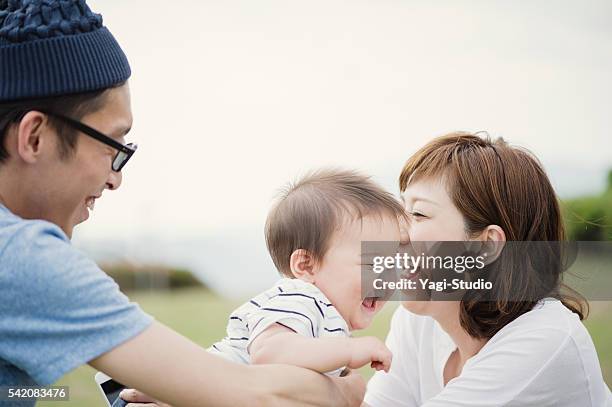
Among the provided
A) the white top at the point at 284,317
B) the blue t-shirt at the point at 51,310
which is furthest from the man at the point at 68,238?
the white top at the point at 284,317

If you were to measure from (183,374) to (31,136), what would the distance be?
0.66 meters

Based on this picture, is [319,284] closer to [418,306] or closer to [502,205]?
[418,306]

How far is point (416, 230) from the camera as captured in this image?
2.61m

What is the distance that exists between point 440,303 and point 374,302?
397 mm

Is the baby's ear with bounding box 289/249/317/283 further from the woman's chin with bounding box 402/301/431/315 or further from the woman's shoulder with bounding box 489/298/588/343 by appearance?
the woman's shoulder with bounding box 489/298/588/343

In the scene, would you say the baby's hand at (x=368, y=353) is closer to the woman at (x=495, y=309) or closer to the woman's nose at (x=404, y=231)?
the woman at (x=495, y=309)

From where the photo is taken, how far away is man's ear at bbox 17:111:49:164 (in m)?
1.83

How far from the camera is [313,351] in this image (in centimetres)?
196

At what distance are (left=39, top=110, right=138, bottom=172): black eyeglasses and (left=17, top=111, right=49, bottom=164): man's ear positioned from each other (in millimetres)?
35

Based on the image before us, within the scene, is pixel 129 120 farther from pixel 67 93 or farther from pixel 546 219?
pixel 546 219

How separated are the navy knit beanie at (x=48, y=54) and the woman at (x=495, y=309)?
3.74 feet

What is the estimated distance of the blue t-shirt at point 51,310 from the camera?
1.65m

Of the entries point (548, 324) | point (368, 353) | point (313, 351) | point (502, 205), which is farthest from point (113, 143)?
point (548, 324)

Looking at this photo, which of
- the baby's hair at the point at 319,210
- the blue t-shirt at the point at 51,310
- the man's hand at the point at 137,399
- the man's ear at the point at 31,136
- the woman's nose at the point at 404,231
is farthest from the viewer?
the woman's nose at the point at 404,231
